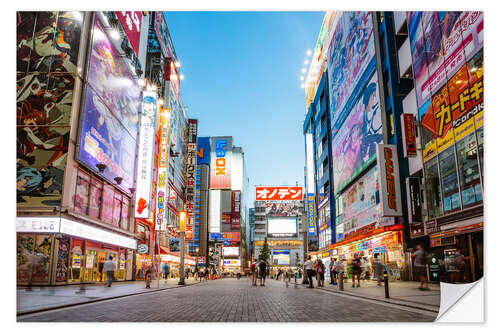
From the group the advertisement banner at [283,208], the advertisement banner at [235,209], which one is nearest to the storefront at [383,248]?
the advertisement banner at [283,208]

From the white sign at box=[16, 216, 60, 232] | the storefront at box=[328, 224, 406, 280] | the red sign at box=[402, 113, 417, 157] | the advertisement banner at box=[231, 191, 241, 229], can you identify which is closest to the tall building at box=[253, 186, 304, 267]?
the advertisement banner at box=[231, 191, 241, 229]

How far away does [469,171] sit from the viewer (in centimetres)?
1262

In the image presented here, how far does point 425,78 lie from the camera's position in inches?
688

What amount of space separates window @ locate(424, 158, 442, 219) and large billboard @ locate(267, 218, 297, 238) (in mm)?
66961

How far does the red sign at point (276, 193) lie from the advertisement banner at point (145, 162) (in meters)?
38.7

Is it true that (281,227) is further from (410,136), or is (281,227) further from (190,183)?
(410,136)

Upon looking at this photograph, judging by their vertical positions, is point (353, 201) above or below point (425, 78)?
below

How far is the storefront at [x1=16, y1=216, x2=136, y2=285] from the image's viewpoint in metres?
17.3

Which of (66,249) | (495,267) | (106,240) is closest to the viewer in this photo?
(495,267)

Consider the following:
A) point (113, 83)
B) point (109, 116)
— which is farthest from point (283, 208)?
point (109, 116)

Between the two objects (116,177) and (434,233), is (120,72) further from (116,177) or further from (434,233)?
(434,233)

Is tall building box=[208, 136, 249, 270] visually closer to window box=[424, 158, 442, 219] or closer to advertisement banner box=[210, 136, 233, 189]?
advertisement banner box=[210, 136, 233, 189]
